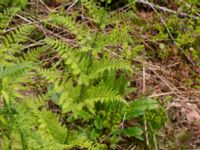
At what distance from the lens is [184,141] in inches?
112

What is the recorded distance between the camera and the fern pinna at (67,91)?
1947mm

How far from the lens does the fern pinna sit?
1.95 metres

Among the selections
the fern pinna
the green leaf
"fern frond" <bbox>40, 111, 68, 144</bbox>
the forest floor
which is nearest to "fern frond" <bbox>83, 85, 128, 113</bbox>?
the fern pinna

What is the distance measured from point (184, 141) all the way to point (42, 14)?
61.7 inches

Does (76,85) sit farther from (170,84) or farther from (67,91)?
(170,84)

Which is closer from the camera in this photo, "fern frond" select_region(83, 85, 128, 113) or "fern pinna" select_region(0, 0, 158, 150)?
"fern pinna" select_region(0, 0, 158, 150)

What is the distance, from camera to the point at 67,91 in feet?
7.88

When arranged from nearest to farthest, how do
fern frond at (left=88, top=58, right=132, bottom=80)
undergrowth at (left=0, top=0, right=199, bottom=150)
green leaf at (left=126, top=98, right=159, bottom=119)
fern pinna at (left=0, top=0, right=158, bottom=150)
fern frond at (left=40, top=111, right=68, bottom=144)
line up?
fern pinna at (left=0, top=0, right=158, bottom=150) < undergrowth at (left=0, top=0, right=199, bottom=150) < fern frond at (left=88, top=58, right=132, bottom=80) < fern frond at (left=40, top=111, right=68, bottom=144) < green leaf at (left=126, top=98, right=159, bottom=119)

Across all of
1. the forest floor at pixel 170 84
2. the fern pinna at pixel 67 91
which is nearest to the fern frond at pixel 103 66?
the fern pinna at pixel 67 91

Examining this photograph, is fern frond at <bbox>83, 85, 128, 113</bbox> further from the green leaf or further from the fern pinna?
the green leaf

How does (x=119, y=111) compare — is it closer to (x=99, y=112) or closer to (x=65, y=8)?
(x=99, y=112)

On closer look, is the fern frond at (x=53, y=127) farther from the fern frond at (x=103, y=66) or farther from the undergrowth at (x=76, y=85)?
the fern frond at (x=103, y=66)

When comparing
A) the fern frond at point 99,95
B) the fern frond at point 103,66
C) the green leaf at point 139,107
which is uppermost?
the fern frond at point 103,66

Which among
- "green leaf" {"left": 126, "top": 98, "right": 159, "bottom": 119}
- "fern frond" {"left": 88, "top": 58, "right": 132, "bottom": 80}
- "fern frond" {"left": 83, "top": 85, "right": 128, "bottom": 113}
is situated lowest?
"green leaf" {"left": 126, "top": 98, "right": 159, "bottom": 119}
